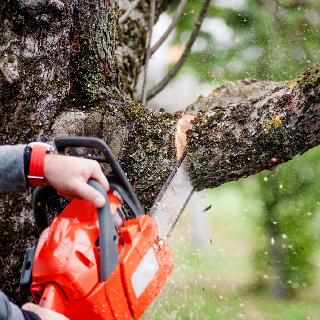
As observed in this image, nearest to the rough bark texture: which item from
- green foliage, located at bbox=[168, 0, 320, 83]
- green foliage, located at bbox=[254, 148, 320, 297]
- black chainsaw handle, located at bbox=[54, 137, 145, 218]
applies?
black chainsaw handle, located at bbox=[54, 137, 145, 218]

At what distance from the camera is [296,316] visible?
4297 millimetres

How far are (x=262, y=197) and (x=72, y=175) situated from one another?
4.10m

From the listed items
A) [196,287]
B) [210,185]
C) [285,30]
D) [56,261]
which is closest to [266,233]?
[196,287]

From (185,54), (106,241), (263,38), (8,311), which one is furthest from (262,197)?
(8,311)

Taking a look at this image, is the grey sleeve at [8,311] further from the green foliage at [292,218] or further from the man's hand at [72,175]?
the green foliage at [292,218]

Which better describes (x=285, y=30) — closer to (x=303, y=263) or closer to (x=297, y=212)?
(x=297, y=212)

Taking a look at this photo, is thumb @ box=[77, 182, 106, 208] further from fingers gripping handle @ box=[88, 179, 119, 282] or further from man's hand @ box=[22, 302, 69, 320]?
man's hand @ box=[22, 302, 69, 320]

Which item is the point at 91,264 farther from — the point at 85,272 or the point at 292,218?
the point at 292,218

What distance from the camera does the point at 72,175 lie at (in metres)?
0.95

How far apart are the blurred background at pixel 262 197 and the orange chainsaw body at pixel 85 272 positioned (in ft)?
8.89

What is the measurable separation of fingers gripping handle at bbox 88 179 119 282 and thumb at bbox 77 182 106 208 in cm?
2

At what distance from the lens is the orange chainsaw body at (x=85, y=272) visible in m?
0.96

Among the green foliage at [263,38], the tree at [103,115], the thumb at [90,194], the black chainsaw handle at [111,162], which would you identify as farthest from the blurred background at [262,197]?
the thumb at [90,194]

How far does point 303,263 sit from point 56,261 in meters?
4.27
